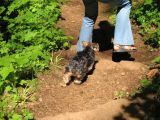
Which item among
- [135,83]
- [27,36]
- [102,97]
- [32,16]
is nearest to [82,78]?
[102,97]

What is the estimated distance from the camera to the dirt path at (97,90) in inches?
229

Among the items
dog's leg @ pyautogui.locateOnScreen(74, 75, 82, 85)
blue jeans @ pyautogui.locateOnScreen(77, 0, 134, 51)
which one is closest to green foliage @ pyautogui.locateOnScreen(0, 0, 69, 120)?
dog's leg @ pyautogui.locateOnScreen(74, 75, 82, 85)

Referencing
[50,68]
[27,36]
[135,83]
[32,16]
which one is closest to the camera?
[135,83]

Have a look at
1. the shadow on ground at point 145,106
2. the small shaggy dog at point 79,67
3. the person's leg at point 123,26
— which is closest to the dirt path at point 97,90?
→ the shadow on ground at point 145,106

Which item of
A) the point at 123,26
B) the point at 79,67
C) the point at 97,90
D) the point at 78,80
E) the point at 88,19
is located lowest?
the point at 97,90

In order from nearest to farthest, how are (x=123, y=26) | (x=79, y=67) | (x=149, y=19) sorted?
(x=79, y=67) → (x=123, y=26) → (x=149, y=19)

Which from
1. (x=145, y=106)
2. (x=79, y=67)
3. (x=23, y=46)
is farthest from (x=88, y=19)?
(x=145, y=106)

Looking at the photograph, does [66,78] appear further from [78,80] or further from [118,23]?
[118,23]

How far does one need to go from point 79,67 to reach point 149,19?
9.27ft

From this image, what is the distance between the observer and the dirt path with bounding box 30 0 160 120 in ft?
19.1

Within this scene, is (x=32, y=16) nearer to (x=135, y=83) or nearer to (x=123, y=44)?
(x=123, y=44)

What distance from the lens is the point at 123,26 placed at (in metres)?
6.74

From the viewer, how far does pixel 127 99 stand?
20.0 ft

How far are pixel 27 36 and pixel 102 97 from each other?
6.97 feet
